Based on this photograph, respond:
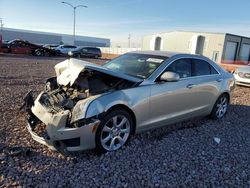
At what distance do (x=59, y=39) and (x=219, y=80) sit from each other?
3940 inches

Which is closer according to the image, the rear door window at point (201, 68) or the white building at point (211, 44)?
the rear door window at point (201, 68)

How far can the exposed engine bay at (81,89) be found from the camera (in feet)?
13.0

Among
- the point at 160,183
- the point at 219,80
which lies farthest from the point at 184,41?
the point at 160,183

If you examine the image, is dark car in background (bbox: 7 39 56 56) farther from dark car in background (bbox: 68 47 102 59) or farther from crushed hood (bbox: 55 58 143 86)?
crushed hood (bbox: 55 58 143 86)

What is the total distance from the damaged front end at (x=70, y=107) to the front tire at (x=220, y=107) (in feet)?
8.91

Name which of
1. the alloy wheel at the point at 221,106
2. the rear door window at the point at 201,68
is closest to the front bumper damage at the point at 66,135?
the rear door window at the point at 201,68

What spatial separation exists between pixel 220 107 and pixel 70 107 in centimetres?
378

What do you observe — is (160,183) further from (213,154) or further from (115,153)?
(213,154)

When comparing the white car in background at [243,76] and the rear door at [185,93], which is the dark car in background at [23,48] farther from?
the rear door at [185,93]

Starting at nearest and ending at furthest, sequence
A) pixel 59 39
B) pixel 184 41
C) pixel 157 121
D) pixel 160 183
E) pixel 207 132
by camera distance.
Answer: pixel 160 183
pixel 157 121
pixel 207 132
pixel 184 41
pixel 59 39

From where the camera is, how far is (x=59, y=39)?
3947 inches

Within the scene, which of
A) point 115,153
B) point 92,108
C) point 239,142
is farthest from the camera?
point 239,142

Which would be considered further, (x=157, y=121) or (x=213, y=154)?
(x=157, y=121)

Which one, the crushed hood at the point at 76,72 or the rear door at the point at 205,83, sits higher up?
the crushed hood at the point at 76,72
